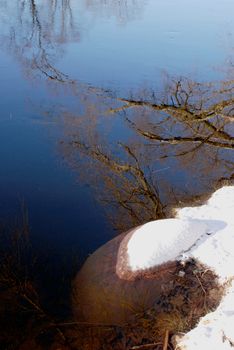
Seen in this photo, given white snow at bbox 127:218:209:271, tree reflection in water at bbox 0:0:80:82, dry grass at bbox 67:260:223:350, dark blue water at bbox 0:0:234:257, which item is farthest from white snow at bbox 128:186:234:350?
tree reflection in water at bbox 0:0:80:82

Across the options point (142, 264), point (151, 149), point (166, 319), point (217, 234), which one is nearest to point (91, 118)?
point (151, 149)

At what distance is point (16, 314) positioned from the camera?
6238 mm

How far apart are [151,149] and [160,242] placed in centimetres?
487

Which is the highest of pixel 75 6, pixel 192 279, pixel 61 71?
pixel 75 6

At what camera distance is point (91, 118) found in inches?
457

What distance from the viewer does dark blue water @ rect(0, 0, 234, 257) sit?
8734 mm

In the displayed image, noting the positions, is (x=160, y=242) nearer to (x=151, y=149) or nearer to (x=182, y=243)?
(x=182, y=243)

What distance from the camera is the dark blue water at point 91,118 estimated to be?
8734 mm

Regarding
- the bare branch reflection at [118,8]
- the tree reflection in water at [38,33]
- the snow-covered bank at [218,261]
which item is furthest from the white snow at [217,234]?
the bare branch reflection at [118,8]

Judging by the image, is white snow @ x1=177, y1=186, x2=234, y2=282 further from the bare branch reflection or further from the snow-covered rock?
the bare branch reflection

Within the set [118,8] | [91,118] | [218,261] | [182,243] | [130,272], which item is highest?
[118,8]

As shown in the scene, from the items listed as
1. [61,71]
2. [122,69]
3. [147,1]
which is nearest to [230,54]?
[122,69]

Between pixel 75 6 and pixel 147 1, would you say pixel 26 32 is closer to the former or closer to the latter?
pixel 75 6

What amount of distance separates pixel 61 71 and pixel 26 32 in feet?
15.6
